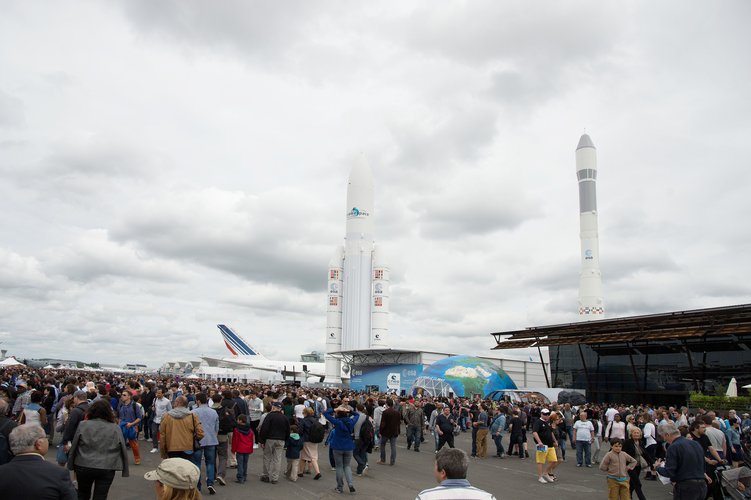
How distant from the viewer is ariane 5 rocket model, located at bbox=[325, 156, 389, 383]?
53.8m

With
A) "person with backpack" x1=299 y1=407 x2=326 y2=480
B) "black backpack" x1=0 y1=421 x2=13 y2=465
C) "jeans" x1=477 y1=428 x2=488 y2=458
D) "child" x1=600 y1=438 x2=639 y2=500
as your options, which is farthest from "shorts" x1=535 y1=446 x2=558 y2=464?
"black backpack" x1=0 y1=421 x2=13 y2=465

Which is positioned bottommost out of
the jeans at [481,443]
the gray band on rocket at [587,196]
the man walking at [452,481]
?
the jeans at [481,443]

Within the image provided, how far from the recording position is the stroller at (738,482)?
26.5ft

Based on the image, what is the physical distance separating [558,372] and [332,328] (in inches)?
879

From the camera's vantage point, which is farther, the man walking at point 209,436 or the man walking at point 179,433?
the man walking at point 209,436

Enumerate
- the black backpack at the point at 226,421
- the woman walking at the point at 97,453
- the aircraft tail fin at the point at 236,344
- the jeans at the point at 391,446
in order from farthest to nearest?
the aircraft tail fin at the point at 236,344 → the jeans at the point at 391,446 → the black backpack at the point at 226,421 → the woman walking at the point at 97,453

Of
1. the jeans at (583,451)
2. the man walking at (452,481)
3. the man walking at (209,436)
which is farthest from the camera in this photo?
the jeans at (583,451)

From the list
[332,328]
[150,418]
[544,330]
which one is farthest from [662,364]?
[150,418]

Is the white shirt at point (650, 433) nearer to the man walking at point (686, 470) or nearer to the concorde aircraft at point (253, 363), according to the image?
the man walking at point (686, 470)

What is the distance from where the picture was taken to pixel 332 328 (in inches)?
2216

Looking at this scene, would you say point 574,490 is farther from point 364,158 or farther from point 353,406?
point 364,158

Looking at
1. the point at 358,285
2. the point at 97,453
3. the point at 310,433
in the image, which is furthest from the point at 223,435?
the point at 358,285

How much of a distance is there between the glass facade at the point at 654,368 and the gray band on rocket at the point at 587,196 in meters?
14.6

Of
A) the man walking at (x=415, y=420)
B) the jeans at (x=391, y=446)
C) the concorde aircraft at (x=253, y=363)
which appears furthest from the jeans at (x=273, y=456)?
the concorde aircraft at (x=253, y=363)
